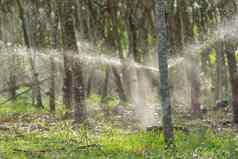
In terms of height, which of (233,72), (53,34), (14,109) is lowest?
(14,109)

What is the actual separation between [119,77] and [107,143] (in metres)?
17.7

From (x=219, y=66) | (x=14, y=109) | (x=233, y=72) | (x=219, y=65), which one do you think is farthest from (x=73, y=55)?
(x=219, y=66)

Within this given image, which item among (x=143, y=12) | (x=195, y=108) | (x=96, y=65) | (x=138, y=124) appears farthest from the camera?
(x=96, y=65)

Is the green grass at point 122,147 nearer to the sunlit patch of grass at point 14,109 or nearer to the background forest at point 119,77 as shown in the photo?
the background forest at point 119,77

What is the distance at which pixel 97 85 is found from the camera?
5641 cm

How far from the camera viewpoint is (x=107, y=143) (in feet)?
51.6

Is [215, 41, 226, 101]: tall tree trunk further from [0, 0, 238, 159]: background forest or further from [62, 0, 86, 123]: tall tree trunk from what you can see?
[62, 0, 86, 123]: tall tree trunk

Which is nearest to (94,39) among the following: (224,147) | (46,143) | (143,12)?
(143,12)

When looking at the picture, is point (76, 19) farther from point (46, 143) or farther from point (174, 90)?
point (46, 143)

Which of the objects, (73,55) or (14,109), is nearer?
(73,55)

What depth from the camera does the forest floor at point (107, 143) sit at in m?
13.6

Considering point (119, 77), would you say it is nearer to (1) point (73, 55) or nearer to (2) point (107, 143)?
(1) point (73, 55)

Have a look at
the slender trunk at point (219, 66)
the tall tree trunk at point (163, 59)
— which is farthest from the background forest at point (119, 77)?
the slender trunk at point (219, 66)

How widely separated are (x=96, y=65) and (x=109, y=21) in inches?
340
